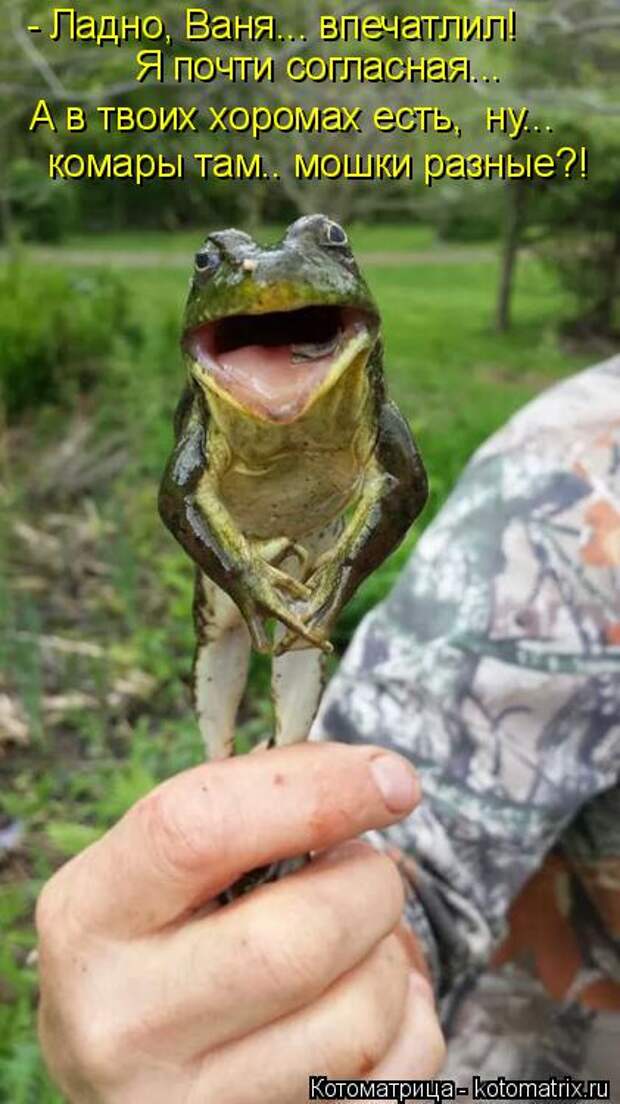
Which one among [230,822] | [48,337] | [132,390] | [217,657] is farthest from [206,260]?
[48,337]

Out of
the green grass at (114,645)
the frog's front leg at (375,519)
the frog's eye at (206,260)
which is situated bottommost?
the green grass at (114,645)

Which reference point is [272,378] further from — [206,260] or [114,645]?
[114,645]

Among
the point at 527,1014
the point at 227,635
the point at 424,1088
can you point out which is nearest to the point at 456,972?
the point at 527,1014

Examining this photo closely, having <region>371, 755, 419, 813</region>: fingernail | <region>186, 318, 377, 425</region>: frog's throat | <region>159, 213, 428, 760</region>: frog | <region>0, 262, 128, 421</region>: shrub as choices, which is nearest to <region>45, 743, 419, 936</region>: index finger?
<region>371, 755, 419, 813</region>: fingernail

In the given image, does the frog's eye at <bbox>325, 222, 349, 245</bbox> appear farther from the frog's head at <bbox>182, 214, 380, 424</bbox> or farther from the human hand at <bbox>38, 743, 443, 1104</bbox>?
the human hand at <bbox>38, 743, 443, 1104</bbox>

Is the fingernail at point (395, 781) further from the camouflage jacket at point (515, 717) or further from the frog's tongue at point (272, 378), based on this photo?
the camouflage jacket at point (515, 717)

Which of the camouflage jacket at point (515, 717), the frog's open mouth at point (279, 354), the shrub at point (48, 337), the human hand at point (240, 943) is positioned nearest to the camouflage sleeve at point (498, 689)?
the camouflage jacket at point (515, 717)

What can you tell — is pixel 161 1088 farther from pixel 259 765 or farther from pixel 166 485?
pixel 166 485

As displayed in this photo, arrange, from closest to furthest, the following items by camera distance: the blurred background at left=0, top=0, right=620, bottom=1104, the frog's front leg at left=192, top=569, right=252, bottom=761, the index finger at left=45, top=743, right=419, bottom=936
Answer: the frog's front leg at left=192, top=569, right=252, bottom=761 < the index finger at left=45, top=743, right=419, bottom=936 < the blurred background at left=0, top=0, right=620, bottom=1104
